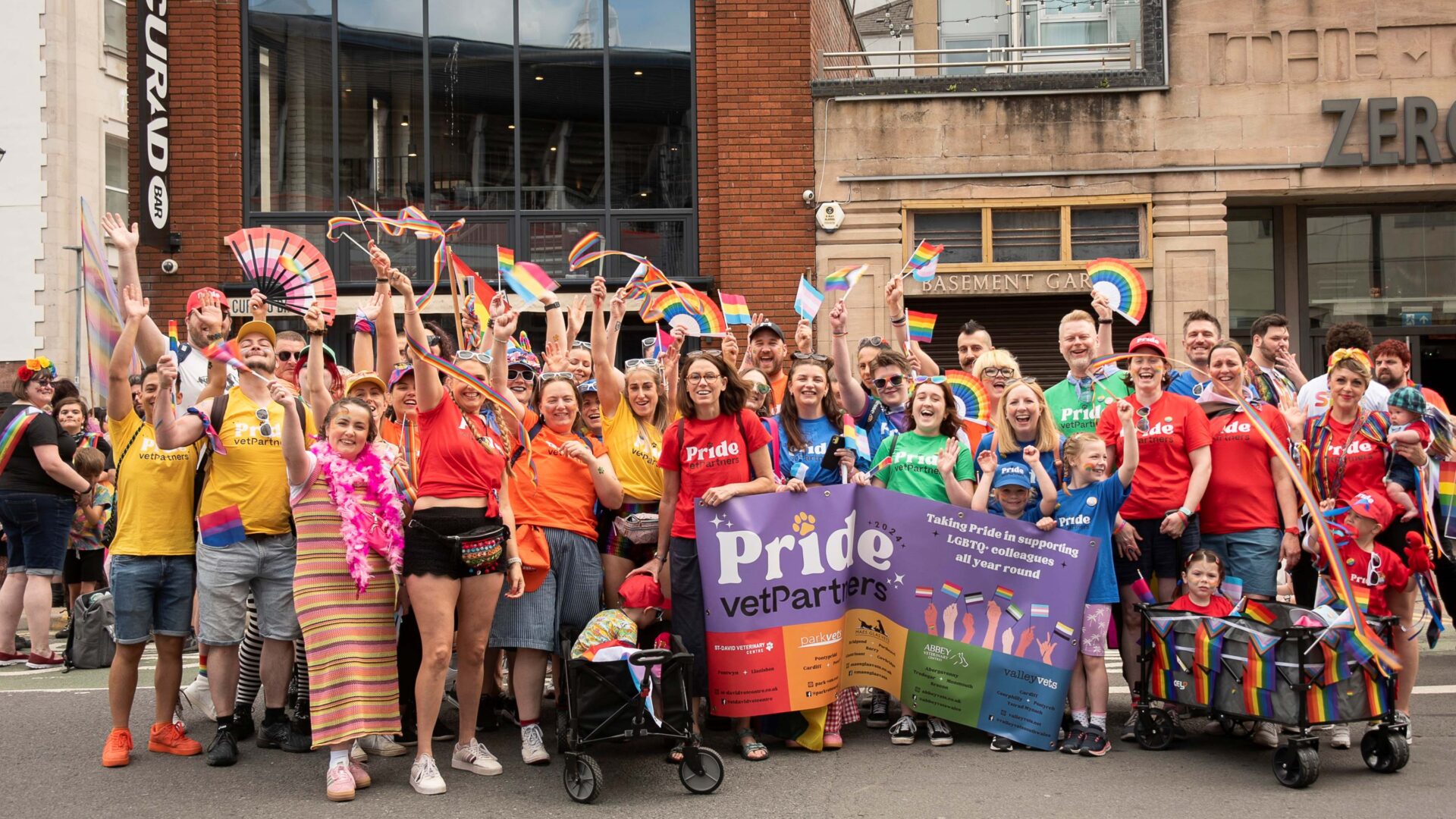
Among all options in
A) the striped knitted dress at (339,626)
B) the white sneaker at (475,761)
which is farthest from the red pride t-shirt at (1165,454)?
the striped knitted dress at (339,626)

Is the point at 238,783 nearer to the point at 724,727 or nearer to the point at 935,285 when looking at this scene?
the point at 724,727

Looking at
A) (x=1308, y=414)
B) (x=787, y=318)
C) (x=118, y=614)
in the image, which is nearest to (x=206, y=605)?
(x=118, y=614)

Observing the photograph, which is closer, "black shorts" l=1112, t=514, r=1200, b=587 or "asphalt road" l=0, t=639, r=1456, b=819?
"asphalt road" l=0, t=639, r=1456, b=819

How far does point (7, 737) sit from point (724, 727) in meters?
3.83

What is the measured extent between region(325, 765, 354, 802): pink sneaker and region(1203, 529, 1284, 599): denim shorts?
14.2 ft

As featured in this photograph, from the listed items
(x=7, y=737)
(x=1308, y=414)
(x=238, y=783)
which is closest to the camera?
(x=238, y=783)

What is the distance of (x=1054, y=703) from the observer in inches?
244

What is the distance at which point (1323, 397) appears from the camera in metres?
7.34

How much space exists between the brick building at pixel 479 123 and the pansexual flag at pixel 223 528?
9.06 metres

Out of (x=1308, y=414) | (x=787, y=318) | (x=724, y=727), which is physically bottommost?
(x=724, y=727)

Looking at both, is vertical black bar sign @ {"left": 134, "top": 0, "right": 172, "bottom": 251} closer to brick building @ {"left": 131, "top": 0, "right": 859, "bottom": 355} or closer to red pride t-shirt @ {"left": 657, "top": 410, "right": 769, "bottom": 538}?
brick building @ {"left": 131, "top": 0, "right": 859, "bottom": 355}

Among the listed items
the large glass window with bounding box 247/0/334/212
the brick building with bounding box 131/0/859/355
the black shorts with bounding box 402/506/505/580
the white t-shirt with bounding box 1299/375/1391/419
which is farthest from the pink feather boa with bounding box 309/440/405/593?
the large glass window with bounding box 247/0/334/212

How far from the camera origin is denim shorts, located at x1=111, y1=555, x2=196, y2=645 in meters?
6.13

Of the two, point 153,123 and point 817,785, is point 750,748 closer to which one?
point 817,785
